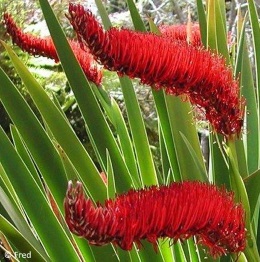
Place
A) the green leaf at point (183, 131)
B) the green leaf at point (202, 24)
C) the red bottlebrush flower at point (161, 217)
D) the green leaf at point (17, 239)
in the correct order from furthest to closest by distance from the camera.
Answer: the green leaf at point (202, 24), the green leaf at point (183, 131), the green leaf at point (17, 239), the red bottlebrush flower at point (161, 217)

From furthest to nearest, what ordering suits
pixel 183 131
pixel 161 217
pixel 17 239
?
1. pixel 183 131
2. pixel 17 239
3. pixel 161 217

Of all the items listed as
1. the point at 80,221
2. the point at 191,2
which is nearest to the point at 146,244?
the point at 80,221

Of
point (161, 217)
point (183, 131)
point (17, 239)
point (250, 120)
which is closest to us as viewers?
point (161, 217)

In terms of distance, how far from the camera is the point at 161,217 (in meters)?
0.40

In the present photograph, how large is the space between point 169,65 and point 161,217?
0.40 feet

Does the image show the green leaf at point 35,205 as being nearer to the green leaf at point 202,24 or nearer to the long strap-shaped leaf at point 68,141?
the long strap-shaped leaf at point 68,141

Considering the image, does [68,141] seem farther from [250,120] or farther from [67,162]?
[250,120]

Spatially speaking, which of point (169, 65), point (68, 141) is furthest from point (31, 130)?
point (169, 65)

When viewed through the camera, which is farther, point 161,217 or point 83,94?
point 83,94

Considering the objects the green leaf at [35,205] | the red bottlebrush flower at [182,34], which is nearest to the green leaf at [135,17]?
the red bottlebrush flower at [182,34]

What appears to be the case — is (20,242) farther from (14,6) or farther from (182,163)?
(14,6)

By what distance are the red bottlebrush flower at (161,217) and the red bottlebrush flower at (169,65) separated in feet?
0.22

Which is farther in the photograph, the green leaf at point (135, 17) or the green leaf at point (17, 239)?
the green leaf at point (135, 17)

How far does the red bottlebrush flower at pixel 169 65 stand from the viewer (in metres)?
0.44
